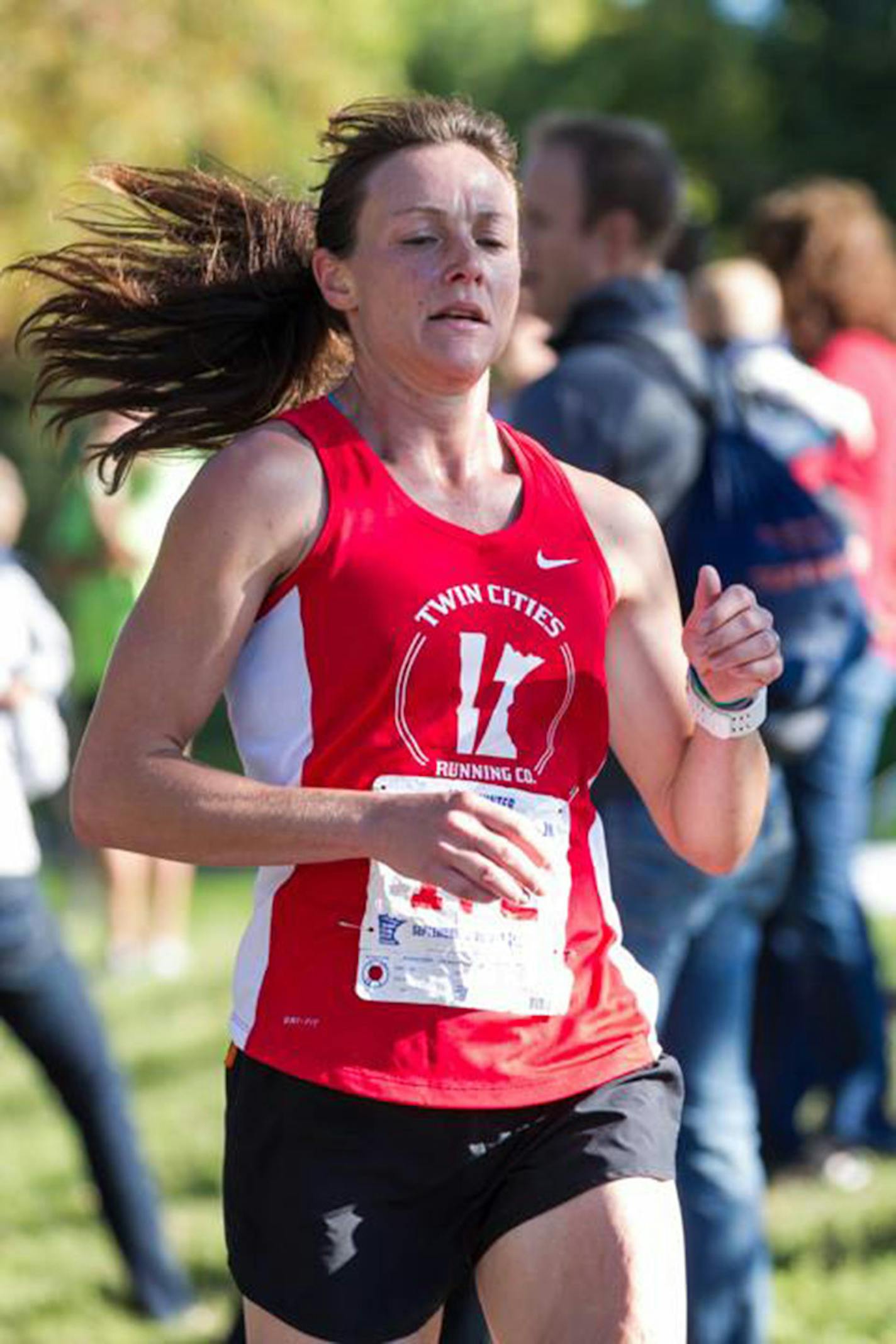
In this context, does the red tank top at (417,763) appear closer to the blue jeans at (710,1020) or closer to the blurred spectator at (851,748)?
the blue jeans at (710,1020)

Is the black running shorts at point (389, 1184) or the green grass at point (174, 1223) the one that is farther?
the green grass at point (174, 1223)

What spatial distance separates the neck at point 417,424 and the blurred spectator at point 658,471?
3.60 ft

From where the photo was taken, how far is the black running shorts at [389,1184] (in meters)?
2.92

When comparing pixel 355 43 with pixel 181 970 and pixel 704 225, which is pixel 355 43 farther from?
pixel 704 225

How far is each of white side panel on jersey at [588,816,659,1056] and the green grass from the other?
79.0 inches

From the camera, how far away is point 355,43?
18.8 metres

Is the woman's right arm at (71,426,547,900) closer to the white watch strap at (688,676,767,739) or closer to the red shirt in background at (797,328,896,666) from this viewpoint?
the white watch strap at (688,676,767,739)

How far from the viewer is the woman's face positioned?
2984 mm

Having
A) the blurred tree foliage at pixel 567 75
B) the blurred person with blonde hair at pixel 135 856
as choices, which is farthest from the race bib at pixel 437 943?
the blurred tree foliage at pixel 567 75

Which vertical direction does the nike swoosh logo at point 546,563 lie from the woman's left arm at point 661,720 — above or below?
above

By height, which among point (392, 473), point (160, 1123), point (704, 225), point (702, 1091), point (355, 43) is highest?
point (355, 43)

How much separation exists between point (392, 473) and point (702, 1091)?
1839mm

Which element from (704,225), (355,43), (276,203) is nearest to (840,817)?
(704,225)

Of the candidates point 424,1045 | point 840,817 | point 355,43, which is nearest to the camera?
point 424,1045
